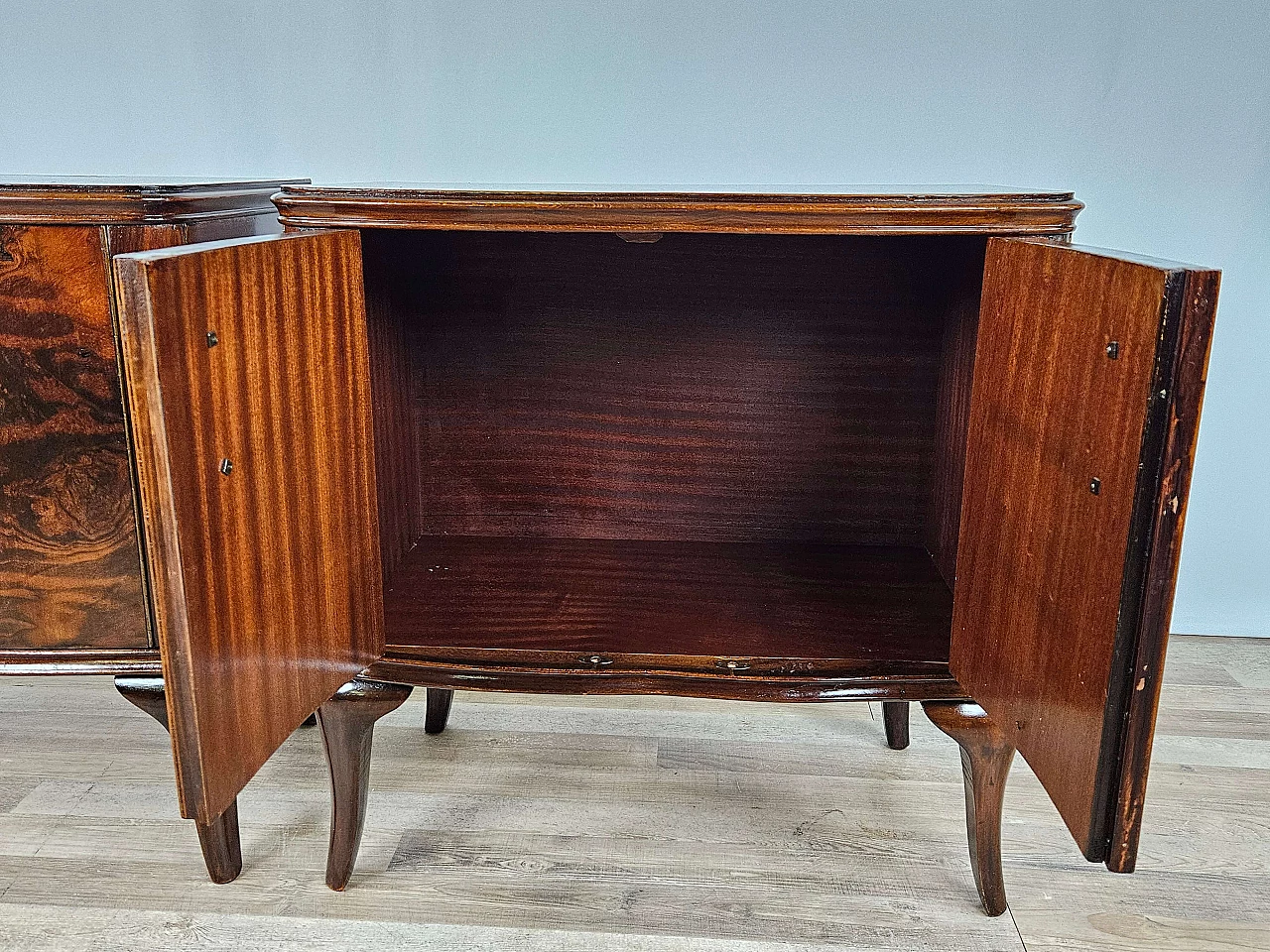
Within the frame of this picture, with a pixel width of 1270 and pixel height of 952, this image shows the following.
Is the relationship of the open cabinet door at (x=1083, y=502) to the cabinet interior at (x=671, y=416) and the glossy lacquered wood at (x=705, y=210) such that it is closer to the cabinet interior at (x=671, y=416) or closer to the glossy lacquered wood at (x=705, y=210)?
the glossy lacquered wood at (x=705, y=210)

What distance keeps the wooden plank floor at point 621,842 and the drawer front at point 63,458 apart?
0.31 metres

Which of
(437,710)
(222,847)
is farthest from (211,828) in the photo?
(437,710)

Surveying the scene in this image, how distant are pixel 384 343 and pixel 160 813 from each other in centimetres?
62

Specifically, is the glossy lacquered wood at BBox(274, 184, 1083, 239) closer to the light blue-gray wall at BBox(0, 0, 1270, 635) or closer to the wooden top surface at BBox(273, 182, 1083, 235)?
the wooden top surface at BBox(273, 182, 1083, 235)

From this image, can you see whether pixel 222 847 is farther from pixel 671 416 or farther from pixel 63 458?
pixel 671 416

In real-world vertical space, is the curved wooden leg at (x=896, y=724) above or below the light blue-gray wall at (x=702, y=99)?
below

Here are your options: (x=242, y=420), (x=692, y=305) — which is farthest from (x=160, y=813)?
(x=692, y=305)

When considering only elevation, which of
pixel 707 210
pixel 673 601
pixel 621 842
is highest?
pixel 707 210

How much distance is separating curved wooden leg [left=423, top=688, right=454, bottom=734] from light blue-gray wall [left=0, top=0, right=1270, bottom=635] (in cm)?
78

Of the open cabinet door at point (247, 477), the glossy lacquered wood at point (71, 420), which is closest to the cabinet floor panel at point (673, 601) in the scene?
the open cabinet door at point (247, 477)

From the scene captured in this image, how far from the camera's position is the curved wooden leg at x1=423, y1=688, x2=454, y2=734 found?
4.87ft

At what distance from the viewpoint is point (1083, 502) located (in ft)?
2.50

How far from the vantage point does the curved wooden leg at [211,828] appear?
3.57 ft

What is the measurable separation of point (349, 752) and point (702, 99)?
1071mm
